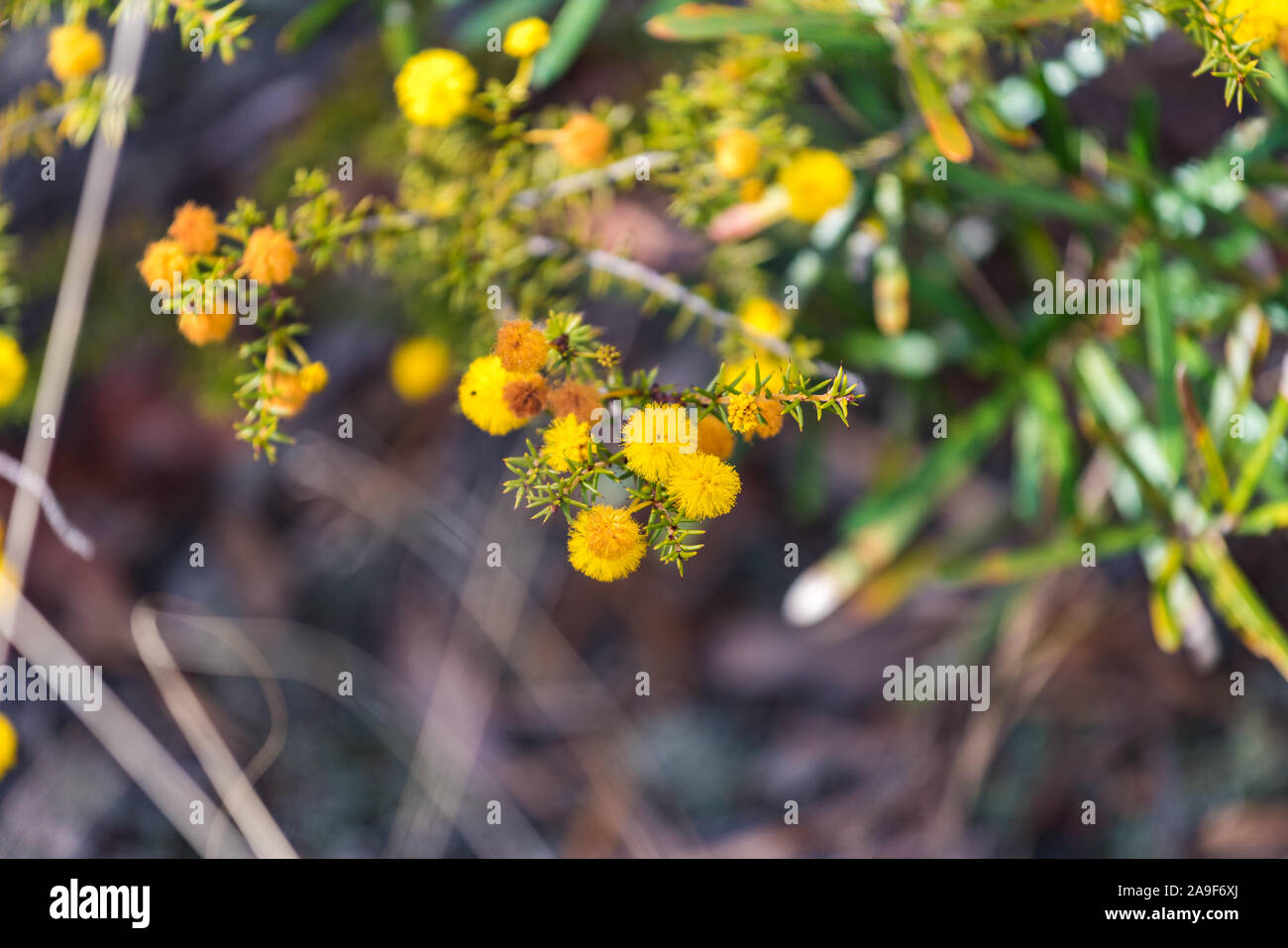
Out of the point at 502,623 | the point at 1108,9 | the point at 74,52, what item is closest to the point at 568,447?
the point at 1108,9

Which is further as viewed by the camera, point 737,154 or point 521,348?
point 737,154

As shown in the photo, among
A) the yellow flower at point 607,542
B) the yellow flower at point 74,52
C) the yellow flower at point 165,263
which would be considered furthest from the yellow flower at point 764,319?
the yellow flower at point 74,52

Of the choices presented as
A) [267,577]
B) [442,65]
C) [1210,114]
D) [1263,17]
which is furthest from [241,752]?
[1210,114]

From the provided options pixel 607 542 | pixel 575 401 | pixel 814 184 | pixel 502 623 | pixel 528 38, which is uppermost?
pixel 528 38

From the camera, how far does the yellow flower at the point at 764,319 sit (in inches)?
48.5

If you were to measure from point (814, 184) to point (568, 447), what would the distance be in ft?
1.99

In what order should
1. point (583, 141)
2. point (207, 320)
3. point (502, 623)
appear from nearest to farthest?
1. point (207, 320)
2. point (583, 141)
3. point (502, 623)

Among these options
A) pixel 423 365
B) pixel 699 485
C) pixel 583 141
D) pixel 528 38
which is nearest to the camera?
pixel 699 485

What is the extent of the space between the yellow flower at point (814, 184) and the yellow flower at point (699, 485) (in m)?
0.58

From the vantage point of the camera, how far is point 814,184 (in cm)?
118

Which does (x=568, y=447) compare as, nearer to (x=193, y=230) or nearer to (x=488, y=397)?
(x=488, y=397)

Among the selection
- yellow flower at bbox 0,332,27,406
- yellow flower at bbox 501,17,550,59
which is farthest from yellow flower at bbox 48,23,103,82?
yellow flower at bbox 501,17,550,59

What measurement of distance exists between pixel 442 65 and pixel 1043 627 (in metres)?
1.46

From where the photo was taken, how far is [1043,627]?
5.97ft
